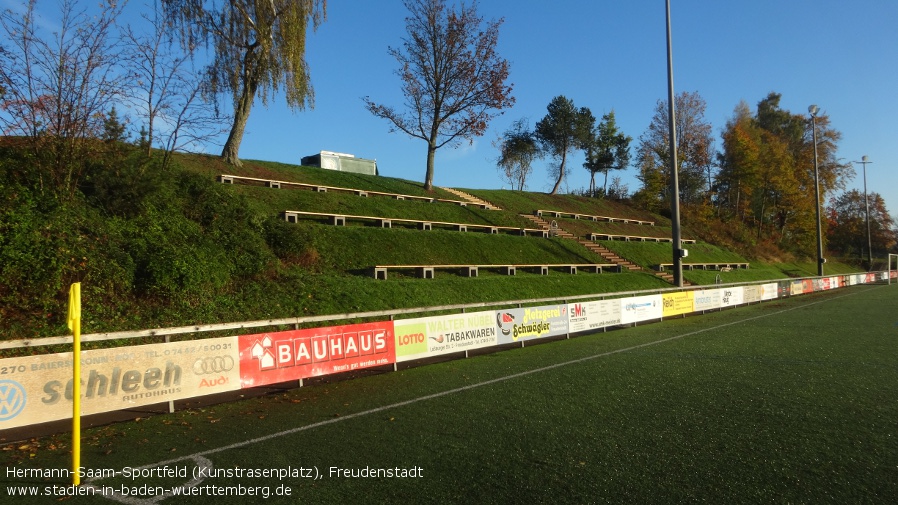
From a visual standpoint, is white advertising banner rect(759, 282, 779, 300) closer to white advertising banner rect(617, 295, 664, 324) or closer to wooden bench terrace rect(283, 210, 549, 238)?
wooden bench terrace rect(283, 210, 549, 238)

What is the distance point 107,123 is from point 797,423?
1584 centimetres

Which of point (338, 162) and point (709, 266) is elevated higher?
point (338, 162)

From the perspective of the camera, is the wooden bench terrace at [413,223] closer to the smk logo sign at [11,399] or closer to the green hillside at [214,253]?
the green hillside at [214,253]

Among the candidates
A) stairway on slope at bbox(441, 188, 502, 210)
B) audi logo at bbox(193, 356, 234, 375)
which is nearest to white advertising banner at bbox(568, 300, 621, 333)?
audi logo at bbox(193, 356, 234, 375)

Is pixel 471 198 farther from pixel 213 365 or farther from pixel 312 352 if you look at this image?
pixel 213 365

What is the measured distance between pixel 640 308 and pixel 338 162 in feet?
75.2

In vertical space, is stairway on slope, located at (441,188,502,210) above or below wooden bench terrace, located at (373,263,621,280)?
above

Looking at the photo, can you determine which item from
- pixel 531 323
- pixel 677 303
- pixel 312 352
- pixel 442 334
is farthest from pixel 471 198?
pixel 312 352

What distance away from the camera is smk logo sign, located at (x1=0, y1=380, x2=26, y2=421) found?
6.56 m

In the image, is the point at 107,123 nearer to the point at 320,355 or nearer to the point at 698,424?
the point at 320,355

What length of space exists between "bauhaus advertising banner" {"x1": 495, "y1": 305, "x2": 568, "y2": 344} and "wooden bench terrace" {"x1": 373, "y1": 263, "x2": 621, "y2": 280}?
6.04 m

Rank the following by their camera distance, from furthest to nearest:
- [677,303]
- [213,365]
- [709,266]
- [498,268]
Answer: [709,266] → [498,268] → [677,303] → [213,365]

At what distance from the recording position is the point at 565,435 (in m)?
6.57

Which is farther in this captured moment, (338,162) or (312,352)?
(338,162)
